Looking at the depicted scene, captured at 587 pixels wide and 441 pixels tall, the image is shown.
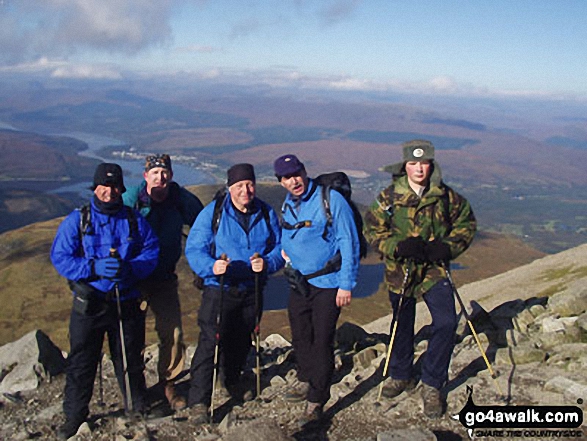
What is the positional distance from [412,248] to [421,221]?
20.4 inches

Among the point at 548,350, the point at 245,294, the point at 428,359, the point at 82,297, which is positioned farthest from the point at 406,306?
the point at 82,297

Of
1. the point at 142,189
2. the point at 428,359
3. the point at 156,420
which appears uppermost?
the point at 142,189

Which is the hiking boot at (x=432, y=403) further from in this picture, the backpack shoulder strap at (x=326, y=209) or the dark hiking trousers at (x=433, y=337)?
the backpack shoulder strap at (x=326, y=209)

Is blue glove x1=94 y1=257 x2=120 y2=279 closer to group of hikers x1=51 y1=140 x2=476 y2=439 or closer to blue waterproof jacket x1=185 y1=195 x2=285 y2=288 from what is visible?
group of hikers x1=51 y1=140 x2=476 y2=439

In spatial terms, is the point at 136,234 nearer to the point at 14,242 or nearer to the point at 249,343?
the point at 249,343

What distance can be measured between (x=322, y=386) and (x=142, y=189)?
5.04 meters

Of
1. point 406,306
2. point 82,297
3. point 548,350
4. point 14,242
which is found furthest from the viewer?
point 14,242

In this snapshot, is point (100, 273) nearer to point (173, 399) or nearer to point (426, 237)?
point (173, 399)

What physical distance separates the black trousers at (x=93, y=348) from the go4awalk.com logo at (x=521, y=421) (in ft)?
19.6

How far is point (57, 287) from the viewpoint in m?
118

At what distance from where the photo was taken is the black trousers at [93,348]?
8.76 metres

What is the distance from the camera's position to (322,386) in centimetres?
908

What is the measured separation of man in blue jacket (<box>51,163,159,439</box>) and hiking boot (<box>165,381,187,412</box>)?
3.18ft

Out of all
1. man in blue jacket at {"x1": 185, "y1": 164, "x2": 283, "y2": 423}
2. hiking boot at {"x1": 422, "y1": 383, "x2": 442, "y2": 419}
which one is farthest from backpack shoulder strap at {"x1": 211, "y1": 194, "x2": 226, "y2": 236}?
hiking boot at {"x1": 422, "y1": 383, "x2": 442, "y2": 419}
